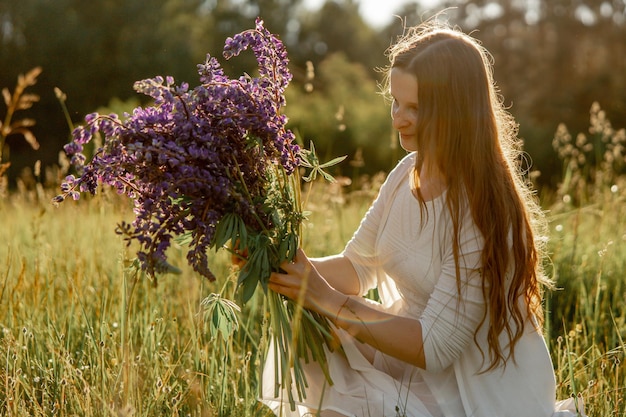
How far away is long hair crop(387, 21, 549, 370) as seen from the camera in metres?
2.37

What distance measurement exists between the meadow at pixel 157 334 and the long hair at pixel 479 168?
38 centimetres

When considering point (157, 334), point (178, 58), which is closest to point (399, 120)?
point (157, 334)

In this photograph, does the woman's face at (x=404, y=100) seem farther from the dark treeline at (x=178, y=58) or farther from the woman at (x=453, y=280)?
the dark treeline at (x=178, y=58)

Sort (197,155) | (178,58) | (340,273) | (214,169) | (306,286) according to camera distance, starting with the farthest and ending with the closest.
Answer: (178,58) → (340,273) → (306,286) → (214,169) → (197,155)

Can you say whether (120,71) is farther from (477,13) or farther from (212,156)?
(212,156)

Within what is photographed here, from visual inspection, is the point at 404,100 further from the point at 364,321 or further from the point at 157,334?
the point at 157,334

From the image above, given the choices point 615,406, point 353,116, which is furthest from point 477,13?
point 615,406

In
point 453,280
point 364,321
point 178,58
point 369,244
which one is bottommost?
point 364,321

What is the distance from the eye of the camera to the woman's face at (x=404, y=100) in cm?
248

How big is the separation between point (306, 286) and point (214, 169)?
48cm

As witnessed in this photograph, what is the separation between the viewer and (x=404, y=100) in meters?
2.50

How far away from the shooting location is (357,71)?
23141mm

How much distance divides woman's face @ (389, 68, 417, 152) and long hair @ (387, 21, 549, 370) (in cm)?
2

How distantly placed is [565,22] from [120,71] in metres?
15.1
